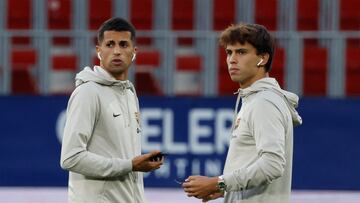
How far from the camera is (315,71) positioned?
10.6 meters

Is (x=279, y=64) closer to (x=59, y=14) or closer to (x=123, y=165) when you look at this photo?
(x=59, y=14)

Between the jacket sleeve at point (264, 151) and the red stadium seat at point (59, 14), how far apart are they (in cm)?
735

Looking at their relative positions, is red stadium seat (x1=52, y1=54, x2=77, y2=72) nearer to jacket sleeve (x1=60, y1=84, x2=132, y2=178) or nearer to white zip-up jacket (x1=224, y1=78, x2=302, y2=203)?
jacket sleeve (x1=60, y1=84, x2=132, y2=178)

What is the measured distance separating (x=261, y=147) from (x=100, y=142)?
2.34 feet

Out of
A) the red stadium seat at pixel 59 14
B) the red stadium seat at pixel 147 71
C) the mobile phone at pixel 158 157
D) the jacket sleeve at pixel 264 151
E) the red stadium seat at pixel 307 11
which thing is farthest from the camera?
the red stadium seat at pixel 59 14

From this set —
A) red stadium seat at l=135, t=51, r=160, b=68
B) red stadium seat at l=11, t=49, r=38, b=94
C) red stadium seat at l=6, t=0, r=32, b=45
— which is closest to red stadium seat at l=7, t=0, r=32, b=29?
red stadium seat at l=6, t=0, r=32, b=45

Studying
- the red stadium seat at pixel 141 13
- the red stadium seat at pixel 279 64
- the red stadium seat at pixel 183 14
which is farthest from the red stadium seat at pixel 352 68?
the red stadium seat at pixel 141 13

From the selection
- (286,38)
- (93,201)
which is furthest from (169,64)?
(93,201)

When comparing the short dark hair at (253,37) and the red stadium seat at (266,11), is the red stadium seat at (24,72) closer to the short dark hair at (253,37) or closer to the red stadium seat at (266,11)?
the red stadium seat at (266,11)

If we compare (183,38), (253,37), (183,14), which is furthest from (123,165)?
(183,14)

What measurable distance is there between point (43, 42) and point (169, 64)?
1153 millimetres

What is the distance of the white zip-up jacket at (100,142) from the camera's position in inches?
162

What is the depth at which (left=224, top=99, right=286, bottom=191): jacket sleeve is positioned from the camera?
12.3 feet

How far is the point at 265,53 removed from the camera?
3.92 metres
